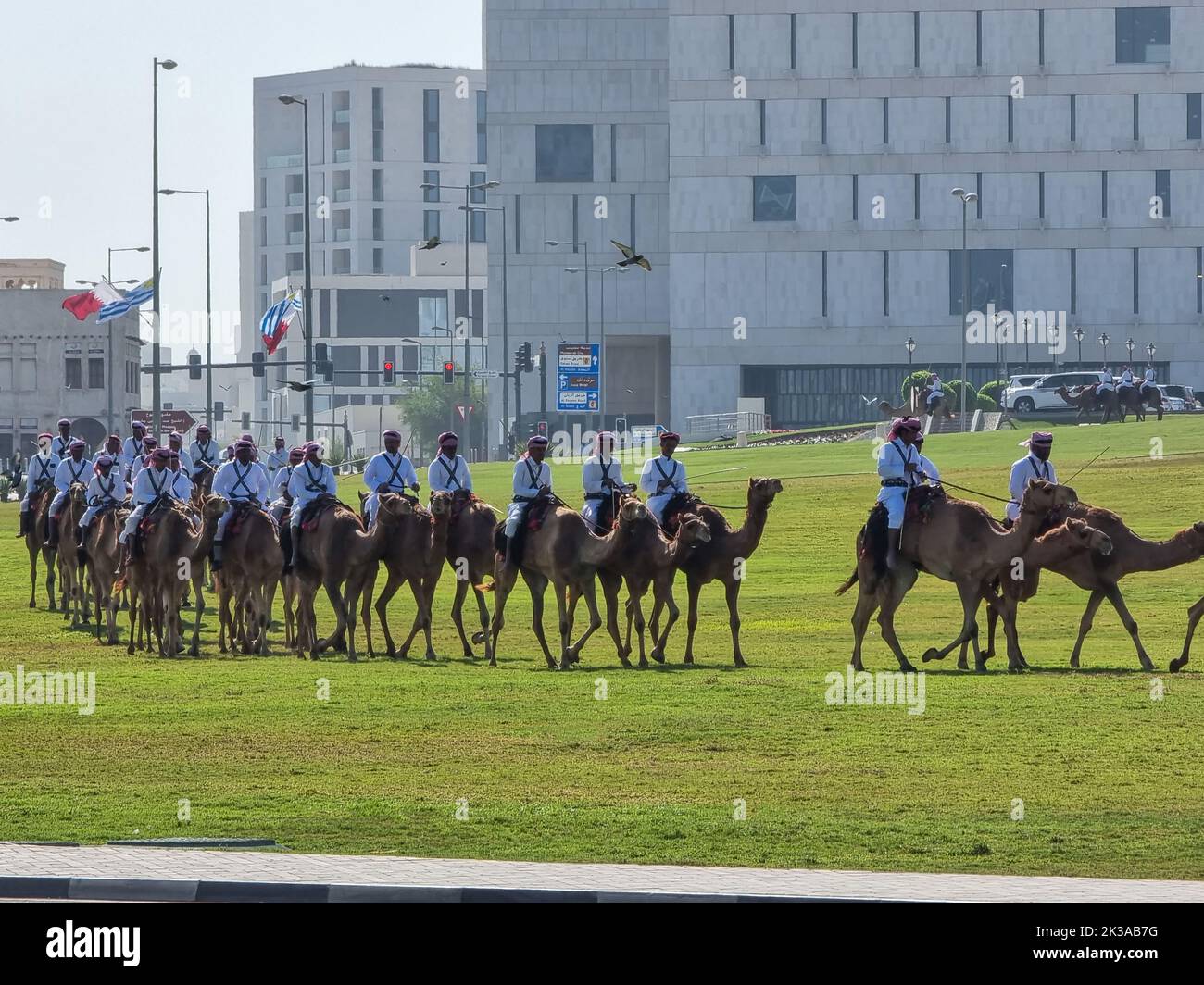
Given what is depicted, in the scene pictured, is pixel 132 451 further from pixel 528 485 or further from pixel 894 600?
pixel 894 600

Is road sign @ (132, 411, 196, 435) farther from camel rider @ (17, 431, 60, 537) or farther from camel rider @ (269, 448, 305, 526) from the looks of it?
camel rider @ (269, 448, 305, 526)

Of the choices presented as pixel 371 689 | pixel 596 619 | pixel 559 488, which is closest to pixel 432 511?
pixel 596 619

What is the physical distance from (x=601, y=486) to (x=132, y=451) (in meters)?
12.0

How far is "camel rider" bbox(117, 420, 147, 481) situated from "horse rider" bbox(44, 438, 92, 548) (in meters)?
0.66

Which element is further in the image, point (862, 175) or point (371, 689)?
point (862, 175)

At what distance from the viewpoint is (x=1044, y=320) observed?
117 meters

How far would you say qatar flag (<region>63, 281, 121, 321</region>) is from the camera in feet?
290

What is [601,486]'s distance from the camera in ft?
90.3

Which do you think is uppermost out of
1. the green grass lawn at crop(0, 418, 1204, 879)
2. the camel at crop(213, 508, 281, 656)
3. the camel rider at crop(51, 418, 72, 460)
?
the camel rider at crop(51, 418, 72, 460)

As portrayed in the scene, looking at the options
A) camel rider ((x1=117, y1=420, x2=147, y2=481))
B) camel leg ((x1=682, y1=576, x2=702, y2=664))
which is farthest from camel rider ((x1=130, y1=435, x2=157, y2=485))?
camel leg ((x1=682, y1=576, x2=702, y2=664))

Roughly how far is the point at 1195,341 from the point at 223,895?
364ft

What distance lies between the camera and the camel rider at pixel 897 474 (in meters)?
24.9

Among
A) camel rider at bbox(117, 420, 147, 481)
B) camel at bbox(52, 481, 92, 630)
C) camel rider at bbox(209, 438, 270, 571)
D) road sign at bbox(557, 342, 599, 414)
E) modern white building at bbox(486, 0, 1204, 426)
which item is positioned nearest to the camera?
camel rider at bbox(209, 438, 270, 571)
